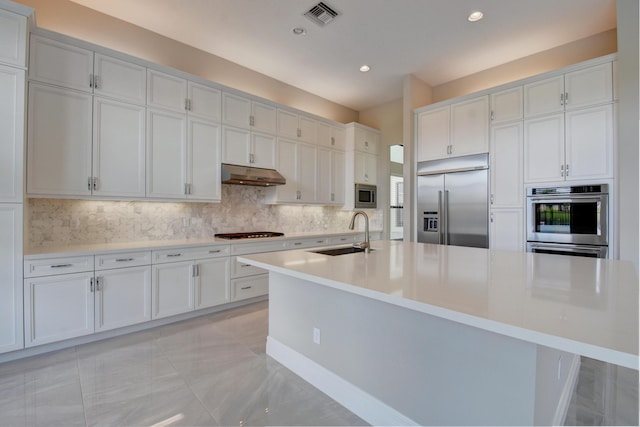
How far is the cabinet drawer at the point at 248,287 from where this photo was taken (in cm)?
365

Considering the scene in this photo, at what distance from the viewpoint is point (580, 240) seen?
327cm

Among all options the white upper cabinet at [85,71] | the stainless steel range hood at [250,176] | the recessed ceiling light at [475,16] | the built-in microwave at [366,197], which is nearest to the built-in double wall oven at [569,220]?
the recessed ceiling light at [475,16]

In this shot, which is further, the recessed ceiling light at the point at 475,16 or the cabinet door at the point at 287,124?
the cabinet door at the point at 287,124

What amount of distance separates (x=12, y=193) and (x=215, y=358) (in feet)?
6.70

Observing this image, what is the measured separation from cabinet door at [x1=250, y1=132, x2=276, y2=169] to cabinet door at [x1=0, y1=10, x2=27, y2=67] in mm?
2263

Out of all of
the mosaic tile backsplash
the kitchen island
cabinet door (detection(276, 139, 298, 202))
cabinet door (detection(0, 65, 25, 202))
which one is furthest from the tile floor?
cabinet door (detection(276, 139, 298, 202))

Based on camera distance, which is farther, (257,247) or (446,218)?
(446,218)

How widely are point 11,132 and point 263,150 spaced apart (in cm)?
251

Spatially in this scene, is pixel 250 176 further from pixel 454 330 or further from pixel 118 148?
pixel 454 330

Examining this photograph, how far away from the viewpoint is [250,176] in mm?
3889

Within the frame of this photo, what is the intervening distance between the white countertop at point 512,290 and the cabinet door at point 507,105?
2419mm

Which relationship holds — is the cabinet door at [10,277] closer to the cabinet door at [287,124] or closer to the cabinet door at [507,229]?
the cabinet door at [287,124]

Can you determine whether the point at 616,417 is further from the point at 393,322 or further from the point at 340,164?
the point at 340,164

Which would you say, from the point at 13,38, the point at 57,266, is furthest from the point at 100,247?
the point at 13,38
